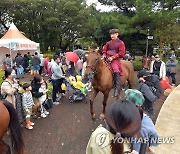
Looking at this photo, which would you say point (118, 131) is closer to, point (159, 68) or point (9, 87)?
point (9, 87)

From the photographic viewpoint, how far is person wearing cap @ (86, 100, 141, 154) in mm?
1649

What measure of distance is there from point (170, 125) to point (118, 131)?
13.9 ft

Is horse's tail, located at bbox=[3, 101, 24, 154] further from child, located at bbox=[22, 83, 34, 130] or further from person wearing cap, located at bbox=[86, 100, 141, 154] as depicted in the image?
child, located at bbox=[22, 83, 34, 130]

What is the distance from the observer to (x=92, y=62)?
548 cm

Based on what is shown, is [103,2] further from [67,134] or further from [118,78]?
[67,134]

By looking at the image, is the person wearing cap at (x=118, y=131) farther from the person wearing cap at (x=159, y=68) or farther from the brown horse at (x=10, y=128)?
the person wearing cap at (x=159, y=68)

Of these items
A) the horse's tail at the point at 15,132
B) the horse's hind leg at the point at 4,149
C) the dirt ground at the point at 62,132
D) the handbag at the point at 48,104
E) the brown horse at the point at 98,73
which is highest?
the brown horse at the point at 98,73

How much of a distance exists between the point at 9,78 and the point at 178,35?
15.6 m

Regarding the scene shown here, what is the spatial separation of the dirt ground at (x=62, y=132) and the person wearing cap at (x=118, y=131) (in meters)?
2.88

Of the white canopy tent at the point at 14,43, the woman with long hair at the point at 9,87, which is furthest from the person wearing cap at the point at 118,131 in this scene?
the white canopy tent at the point at 14,43

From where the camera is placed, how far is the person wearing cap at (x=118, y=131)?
165 centimetres

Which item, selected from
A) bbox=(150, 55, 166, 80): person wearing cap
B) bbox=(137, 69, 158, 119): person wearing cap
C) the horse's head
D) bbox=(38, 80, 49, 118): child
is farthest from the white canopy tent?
bbox=(137, 69, 158, 119): person wearing cap

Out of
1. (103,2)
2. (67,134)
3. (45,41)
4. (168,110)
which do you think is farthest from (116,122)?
(45,41)

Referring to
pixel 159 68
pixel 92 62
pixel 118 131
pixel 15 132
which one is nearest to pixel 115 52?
pixel 92 62
